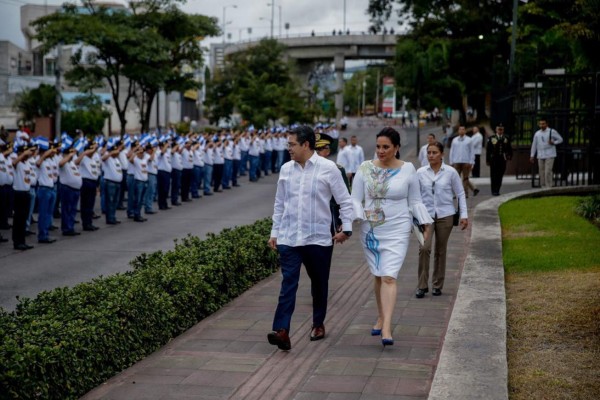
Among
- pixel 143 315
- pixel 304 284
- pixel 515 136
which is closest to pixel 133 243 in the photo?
pixel 304 284

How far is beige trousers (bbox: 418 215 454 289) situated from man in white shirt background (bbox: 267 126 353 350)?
2006mm

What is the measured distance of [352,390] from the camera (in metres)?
6.09

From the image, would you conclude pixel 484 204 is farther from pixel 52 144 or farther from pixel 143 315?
pixel 143 315

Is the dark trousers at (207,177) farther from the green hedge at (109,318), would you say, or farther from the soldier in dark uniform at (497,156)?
the green hedge at (109,318)

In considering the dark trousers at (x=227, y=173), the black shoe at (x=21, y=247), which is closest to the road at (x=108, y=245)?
the black shoe at (x=21, y=247)

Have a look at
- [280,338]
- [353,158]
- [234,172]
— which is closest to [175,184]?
[353,158]

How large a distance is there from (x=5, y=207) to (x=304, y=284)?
29.8ft

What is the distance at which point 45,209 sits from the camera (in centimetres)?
1602

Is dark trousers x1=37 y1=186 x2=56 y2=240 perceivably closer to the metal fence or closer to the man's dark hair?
the man's dark hair

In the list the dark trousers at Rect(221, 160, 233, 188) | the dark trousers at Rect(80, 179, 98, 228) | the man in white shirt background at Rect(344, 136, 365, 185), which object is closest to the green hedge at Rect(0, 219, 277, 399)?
the dark trousers at Rect(80, 179, 98, 228)

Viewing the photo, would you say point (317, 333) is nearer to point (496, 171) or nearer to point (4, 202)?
point (4, 202)

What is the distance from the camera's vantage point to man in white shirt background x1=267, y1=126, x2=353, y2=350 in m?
7.45

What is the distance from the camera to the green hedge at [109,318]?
5.46 m

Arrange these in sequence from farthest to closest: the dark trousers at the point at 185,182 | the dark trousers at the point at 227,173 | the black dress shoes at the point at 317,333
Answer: the dark trousers at the point at 227,173, the dark trousers at the point at 185,182, the black dress shoes at the point at 317,333
